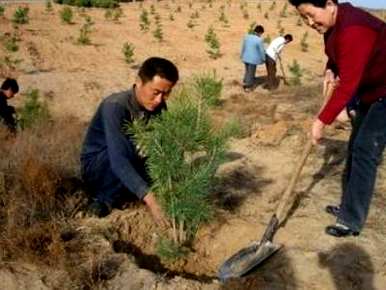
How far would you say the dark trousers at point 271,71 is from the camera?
12.7 m

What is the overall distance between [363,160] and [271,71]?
9012 millimetres

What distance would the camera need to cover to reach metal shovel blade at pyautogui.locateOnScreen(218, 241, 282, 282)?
361cm

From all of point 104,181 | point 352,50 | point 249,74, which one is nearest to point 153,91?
point 104,181

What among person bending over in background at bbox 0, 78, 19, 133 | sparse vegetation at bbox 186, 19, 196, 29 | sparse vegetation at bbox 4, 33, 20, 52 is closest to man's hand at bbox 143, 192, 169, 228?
person bending over in background at bbox 0, 78, 19, 133

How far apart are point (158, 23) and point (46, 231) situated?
14907mm

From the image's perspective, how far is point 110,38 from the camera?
15.6 metres

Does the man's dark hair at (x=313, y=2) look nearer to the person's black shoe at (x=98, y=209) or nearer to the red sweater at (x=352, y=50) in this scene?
the red sweater at (x=352, y=50)

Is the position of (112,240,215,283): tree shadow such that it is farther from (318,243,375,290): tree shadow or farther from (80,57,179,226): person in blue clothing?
(318,243,375,290): tree shadow

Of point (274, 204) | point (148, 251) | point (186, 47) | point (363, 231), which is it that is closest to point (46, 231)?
point (148, 251)

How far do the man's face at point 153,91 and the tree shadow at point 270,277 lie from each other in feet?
4.03

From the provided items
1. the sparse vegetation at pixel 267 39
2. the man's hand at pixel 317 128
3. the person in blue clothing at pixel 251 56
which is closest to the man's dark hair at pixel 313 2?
the man's hand at pixel 317 128

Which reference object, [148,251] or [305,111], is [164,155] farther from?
[305,111]

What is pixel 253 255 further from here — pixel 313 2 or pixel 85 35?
pixel 85 35

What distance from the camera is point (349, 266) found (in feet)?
12.5
